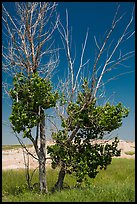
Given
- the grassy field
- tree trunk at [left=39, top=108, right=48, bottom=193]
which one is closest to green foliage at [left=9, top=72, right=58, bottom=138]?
tree trunk at [left=39, top=108, right=48, bottom=193]

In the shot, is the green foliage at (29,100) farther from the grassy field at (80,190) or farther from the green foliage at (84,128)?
the grassy field at (80,190)

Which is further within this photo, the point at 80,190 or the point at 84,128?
the point at 84,128

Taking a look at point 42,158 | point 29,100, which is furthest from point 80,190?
point 29,100

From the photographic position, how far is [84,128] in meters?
11.2

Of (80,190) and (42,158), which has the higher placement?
(42,158)

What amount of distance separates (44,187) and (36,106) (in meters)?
2.34

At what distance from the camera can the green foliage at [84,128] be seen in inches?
424

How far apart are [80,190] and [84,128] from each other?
8.03ft

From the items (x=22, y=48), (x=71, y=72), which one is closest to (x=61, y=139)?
(x=71, y=72)

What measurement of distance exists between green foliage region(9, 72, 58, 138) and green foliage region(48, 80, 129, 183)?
779mm

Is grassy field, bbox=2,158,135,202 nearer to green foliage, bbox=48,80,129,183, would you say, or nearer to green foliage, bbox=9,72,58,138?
green foliage, bbox=48,80,129,183

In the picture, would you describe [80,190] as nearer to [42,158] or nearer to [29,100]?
[42,158]

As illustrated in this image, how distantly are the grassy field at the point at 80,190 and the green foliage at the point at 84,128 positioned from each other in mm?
479

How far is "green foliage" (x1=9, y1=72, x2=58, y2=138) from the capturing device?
10.3 metres
